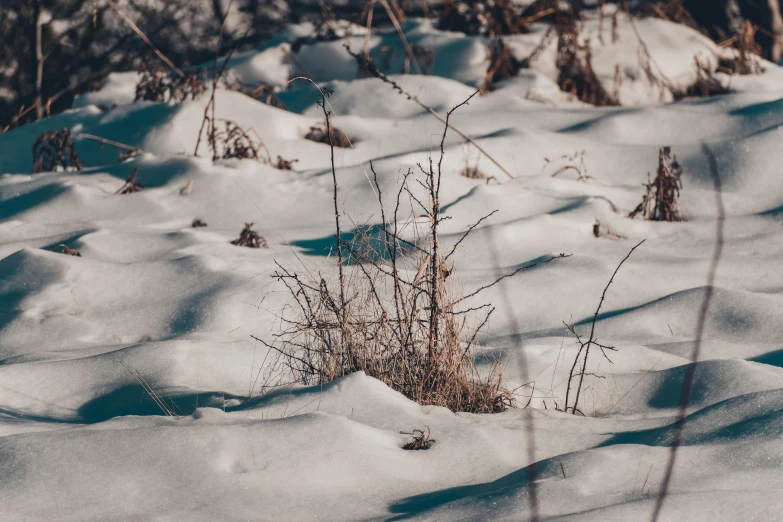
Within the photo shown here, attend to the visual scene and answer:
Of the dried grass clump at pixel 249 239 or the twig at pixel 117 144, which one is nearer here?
the dried grass clump at pixel 249 239

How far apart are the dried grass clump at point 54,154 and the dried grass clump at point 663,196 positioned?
308cm

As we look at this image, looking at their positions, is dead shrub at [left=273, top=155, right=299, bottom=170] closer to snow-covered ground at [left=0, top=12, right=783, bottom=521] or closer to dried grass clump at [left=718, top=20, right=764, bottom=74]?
snow-covered ground at [left=0, top=12, right=783, bottom=521]

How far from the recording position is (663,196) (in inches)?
156

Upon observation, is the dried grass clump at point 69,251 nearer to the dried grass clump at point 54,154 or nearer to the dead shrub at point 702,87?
the dried grass clump at point 54,154

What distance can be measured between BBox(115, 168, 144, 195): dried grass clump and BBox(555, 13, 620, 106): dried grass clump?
3204mm

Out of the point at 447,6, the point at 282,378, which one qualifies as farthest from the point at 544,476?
the point at 447,6

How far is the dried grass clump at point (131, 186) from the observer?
13.7 feet

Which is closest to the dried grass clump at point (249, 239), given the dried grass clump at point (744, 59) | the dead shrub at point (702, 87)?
the dead shrub at point (702, 87)

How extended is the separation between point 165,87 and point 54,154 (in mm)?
823

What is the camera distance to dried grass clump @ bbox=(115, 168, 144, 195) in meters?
4.18

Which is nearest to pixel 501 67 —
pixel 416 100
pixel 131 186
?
pixel 131 186

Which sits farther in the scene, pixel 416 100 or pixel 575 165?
pixel 575 165

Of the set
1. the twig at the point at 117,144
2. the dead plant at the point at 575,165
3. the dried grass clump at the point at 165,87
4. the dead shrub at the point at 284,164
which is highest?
the dried grass clump at the point at 165,87

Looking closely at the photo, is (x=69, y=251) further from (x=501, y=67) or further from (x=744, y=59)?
(x=744, y=59)
